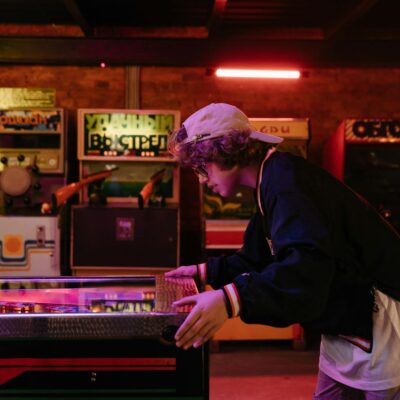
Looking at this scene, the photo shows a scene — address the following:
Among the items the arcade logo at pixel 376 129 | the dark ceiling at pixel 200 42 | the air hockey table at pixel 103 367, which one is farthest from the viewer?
the dark ceiling at pixel 200 42

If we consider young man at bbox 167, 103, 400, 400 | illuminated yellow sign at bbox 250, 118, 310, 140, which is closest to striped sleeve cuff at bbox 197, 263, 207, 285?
young man at bbox 167, 103, 400, 400

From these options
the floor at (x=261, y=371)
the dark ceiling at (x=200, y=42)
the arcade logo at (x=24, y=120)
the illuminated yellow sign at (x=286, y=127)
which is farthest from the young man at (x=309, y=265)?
the dark ceiling at (x=200, y=42)

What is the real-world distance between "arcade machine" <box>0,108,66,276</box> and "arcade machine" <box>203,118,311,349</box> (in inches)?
53.1

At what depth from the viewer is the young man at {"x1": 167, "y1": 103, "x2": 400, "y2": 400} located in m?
1.10

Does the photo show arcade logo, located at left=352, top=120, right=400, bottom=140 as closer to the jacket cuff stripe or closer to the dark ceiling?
the dark ceiling

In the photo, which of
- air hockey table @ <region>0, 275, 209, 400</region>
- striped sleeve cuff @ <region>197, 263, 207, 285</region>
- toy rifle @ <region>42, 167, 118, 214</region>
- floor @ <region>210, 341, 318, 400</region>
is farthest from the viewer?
toy rifle @ <region>42, 167, 118, 214</region>

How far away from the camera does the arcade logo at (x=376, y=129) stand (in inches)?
164

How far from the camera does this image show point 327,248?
1.12m

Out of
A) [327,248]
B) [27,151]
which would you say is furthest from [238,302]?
[27,151]

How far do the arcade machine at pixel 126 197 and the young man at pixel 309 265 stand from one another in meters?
2.68

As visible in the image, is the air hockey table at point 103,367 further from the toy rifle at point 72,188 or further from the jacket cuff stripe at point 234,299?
the toy rifle at point 72,188

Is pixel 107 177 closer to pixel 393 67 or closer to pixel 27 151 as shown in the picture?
pixel 27 151

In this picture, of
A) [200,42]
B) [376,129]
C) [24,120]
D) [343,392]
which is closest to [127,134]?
[24,120]

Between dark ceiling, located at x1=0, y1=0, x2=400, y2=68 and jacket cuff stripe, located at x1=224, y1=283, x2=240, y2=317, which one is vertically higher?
dark ceiling, located at x1=0, y1=0, x2=400, y2=68
